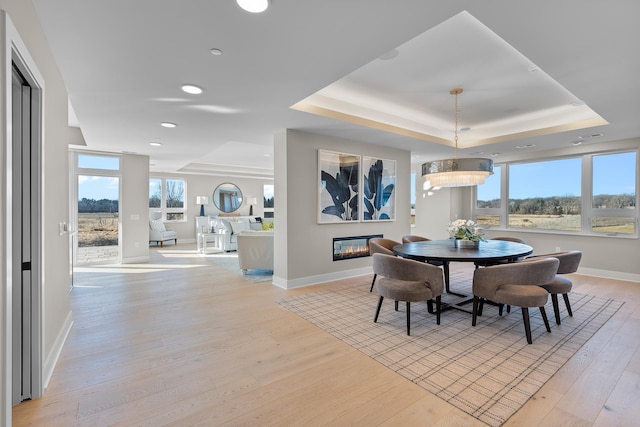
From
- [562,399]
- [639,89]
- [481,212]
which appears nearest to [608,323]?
[562,399]

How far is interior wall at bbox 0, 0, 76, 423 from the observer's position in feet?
5.95

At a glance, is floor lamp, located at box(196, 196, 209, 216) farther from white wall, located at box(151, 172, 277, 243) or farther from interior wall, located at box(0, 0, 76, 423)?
interior wall, located at box(0, 0, 76, 423)

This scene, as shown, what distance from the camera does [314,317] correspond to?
11.1ft

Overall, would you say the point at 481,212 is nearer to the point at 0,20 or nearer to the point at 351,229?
the point at 351,229

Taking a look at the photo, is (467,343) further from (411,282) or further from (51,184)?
(51,184)

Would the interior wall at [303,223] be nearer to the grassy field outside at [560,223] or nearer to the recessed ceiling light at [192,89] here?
the recessed ceiling light at [192,89]

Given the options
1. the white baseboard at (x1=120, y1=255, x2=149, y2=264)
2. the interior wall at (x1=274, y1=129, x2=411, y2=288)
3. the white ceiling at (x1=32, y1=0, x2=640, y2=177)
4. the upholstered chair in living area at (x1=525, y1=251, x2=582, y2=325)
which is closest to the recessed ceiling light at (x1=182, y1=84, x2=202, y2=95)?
the white ceiling at (x1=32, y1=0, x2=640, y2=177)

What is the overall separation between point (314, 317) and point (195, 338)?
4.07ft

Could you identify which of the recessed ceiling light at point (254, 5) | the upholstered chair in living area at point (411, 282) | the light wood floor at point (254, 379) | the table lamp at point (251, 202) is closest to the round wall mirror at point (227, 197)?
the table lamp at point (251, 202)

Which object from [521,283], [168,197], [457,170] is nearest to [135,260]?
[168,197]

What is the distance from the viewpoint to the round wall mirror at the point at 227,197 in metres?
10.8

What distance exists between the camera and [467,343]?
2.75 m

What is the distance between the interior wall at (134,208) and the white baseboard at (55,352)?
3.98m

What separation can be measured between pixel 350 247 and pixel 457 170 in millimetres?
2248
